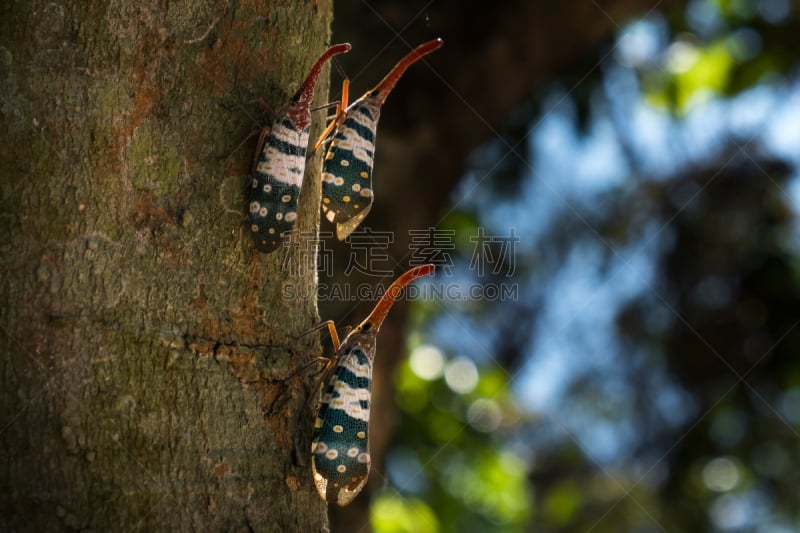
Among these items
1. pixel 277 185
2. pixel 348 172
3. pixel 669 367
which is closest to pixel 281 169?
pixel 277 185

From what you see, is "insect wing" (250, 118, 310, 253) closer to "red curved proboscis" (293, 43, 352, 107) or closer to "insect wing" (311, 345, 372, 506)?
"red curved proboscis" (293, 43, 352, 107)

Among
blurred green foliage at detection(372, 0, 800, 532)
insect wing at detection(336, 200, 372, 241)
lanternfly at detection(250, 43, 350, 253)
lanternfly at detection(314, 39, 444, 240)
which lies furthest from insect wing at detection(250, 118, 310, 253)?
blurred green foliage at detection(372, 0, 800, 532)

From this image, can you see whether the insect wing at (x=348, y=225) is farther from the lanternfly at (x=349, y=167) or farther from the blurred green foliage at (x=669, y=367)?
the blurred green foliage at (x=669, y=367)

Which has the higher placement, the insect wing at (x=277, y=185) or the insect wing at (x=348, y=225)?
the insect wing at (x=277, y=185)

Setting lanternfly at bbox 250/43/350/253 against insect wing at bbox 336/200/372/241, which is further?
insect wing at bbox 336/200/372/241

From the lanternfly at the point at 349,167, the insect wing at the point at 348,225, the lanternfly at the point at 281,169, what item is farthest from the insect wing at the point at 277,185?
the insect wing at the point at 348,225

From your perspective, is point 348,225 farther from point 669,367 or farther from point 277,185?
point 669,367
